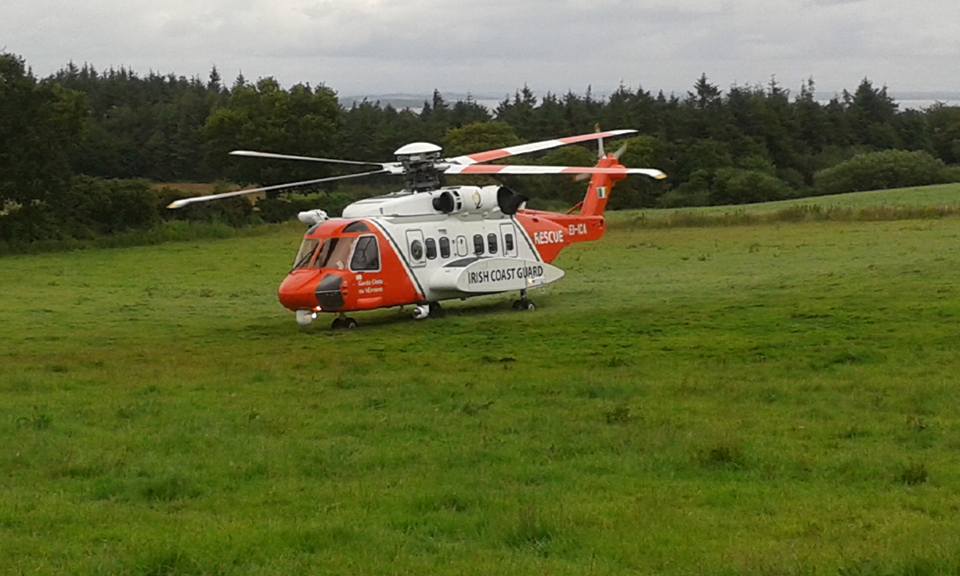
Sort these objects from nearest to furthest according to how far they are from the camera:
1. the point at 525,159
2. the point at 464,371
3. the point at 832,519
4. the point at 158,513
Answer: the point at 832,519 < the point at 158,513 < the point at 464,371 < the point at 525,159

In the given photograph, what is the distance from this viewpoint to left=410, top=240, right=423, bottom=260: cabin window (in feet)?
79.6

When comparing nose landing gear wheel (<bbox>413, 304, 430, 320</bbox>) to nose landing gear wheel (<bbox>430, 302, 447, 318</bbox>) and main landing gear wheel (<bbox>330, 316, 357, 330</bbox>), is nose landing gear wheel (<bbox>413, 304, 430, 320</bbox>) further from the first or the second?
main landing gear wheel (<bbox>330, 316, 357, 330</bbox>)

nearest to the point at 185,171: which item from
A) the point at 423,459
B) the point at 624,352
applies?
the point at 624,352

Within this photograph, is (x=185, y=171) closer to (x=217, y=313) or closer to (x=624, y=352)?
(x=217, y=313)

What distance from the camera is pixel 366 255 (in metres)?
23.4

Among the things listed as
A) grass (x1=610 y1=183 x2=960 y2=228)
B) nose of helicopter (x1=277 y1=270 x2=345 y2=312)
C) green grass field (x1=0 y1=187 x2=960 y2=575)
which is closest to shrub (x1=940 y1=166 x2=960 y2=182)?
grass (x1=610 y1=183 x2=960 y2=228)

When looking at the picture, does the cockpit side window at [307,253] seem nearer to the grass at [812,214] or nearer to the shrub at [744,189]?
the grass at [812,214]

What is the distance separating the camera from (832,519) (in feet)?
26.3

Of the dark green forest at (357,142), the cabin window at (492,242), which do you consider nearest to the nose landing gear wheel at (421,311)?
the cabin window at (492,242)

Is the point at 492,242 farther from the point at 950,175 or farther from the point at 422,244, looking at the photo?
the point at 950,175

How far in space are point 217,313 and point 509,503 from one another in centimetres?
1967

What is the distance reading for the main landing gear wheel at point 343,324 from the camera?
930 inches

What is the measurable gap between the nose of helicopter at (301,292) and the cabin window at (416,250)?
2120mm

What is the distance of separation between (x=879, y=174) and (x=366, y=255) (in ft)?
226
